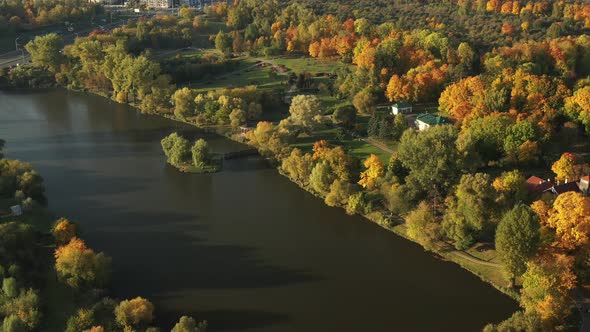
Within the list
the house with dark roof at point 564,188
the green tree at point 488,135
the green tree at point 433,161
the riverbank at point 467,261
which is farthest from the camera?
the green tree at point 488,135

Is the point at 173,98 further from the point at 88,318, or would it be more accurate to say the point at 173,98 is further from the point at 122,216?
the point at 88,318

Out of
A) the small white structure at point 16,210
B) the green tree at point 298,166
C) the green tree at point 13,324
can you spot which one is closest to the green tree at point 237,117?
the green tree at point 298,166

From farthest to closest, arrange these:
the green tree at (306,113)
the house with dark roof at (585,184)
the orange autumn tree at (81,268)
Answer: the green tree at (306,113) < the house with dark roof at (585,184) < the orange autumn tree at (81,268)

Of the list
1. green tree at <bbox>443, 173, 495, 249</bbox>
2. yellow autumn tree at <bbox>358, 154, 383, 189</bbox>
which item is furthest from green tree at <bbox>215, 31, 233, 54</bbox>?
green tree at <bbox>443, 173, 495, 249</bbox>

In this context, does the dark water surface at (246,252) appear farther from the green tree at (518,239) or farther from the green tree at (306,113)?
the green tree at (306,113)

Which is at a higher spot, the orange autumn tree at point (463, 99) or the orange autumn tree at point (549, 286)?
the orange autumn tree at point (463, 99)

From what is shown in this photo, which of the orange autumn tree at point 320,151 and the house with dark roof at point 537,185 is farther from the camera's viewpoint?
the orange autumn tree at point 320,151

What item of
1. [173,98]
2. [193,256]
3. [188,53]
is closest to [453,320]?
[193,256]

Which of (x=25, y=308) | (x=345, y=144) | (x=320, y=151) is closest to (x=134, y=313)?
(x=25, y=308)
